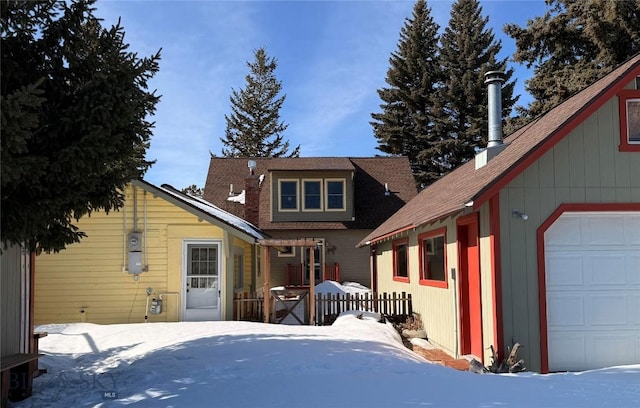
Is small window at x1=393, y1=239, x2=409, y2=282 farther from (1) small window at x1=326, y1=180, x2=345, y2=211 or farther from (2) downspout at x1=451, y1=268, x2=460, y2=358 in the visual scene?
(1) small window at x1=326, y1=180, x2=345, y2=211

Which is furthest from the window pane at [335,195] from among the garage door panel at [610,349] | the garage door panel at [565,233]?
the garage door panel at [610,349]

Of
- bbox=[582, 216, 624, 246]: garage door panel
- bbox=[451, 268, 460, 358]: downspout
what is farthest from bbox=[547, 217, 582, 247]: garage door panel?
bbox=[451, 268, 460, 358]: downspout

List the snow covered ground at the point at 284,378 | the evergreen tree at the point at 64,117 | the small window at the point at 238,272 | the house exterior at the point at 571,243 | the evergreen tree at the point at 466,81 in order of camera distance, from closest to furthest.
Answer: the evergreen tree at the point at 64,117, the snow covered ground at the point at 284,378, the house exterior at the point at 571,243, the small window at the point at 238,272, the evergreen tree at the point at 466,81

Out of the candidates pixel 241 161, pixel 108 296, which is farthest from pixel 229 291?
pixel 241 161

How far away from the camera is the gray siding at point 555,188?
329 inches

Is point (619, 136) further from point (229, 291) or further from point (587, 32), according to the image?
point (587, 32)

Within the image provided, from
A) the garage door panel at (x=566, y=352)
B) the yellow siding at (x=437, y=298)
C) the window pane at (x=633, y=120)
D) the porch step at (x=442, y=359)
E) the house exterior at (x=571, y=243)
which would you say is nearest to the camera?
the house exterior at (x=571, y=243)

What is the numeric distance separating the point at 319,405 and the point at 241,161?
24434mm

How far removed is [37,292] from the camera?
42.6 feet

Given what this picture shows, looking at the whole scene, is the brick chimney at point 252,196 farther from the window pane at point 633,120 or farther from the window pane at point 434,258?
the window pane at point 633,120

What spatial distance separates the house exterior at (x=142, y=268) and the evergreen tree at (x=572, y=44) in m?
19.7

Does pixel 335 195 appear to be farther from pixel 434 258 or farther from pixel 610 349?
pixel 610 349

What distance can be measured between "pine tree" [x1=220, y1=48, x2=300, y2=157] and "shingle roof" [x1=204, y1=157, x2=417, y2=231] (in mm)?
17935

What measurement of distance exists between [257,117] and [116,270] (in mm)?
35763
